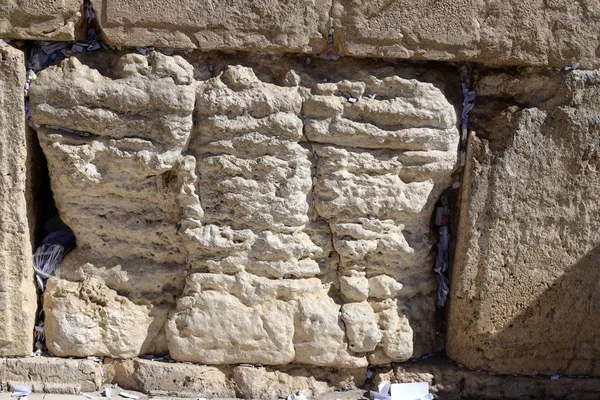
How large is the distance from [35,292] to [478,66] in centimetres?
217

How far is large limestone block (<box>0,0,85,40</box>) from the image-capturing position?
113 inches

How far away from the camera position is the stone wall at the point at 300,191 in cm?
295

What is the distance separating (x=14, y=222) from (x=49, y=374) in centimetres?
70

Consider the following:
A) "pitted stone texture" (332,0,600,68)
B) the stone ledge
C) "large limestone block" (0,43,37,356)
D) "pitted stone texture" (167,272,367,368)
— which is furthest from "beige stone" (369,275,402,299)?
"large limestone block" (0,43,37,356)

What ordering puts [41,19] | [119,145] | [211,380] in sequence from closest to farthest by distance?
[41,19]
[119,145]
[211,380]

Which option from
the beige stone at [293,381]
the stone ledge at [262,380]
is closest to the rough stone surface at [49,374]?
the stone ledge at [262,380]

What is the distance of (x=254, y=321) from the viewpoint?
322cm

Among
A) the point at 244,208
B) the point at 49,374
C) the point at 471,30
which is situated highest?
the point at 471,30

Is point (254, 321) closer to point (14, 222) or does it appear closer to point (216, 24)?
point (14, 222)

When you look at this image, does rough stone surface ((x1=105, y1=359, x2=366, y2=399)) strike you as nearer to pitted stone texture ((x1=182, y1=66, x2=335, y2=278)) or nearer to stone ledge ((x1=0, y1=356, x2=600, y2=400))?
stone ledge ((x1=0, y1=356, x2=600, y2=400))

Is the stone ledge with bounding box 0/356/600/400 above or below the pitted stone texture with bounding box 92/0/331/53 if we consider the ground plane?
below

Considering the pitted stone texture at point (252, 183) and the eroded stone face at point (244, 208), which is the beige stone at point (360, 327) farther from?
the pitted stone texture at point (252, 183)

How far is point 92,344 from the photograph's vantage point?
3.25 m

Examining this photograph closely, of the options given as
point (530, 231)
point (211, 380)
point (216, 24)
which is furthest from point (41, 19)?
point (530, 231)
